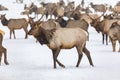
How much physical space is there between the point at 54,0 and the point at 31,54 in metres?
Result: 38.2

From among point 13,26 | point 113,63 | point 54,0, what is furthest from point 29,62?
point 54,0

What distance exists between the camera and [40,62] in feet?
53.3

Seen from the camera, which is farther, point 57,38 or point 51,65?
point 51,65

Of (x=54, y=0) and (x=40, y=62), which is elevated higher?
(x=40, y=62)

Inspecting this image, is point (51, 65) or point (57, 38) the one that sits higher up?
point (57, 38)

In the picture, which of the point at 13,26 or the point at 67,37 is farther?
the point at 13,26

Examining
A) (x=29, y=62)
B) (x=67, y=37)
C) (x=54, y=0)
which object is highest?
(x=67, y=37)

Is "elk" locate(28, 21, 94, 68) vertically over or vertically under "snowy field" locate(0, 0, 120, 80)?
over

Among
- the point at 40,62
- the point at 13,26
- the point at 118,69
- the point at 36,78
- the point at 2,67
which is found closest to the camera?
the point at 36,78

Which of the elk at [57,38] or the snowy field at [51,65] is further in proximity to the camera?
the elk at [57,38]

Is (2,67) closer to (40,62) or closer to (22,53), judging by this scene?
(40,62)

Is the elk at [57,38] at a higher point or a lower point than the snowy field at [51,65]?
higher

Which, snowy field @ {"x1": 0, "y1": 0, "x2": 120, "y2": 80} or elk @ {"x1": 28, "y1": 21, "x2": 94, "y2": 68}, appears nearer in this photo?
snowy field @ {"x1": 0, "y1": 0, "x2": 120, "y2": 80}

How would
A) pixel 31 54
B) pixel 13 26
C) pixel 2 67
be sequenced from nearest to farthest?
pixel 2 67 → pixel 31 54 → pixel 13 26
